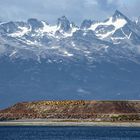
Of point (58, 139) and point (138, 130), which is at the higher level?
point (138, 130)

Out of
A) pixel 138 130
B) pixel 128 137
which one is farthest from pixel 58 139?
pixel 138 130

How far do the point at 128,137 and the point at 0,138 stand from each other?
1190 inches

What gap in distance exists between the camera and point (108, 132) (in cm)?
18375

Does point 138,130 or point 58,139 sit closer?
point 58,139

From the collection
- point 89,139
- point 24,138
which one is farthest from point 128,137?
point 24,138

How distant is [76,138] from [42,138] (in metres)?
7.74

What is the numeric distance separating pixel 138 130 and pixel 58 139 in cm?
4765

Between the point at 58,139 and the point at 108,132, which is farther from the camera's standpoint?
the point at 108,132

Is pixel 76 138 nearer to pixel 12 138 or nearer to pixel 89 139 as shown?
pixel 89 139

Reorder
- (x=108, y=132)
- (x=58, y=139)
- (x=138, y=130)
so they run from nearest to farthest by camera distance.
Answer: (x=58, y=139) < (x=108, y=132) < (x=138, y=130)

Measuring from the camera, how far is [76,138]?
157m

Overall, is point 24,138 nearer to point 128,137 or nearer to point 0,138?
point 0,138

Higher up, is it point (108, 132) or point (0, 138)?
point (108, 132)

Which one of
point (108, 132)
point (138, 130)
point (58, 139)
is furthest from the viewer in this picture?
point (138, 130)
